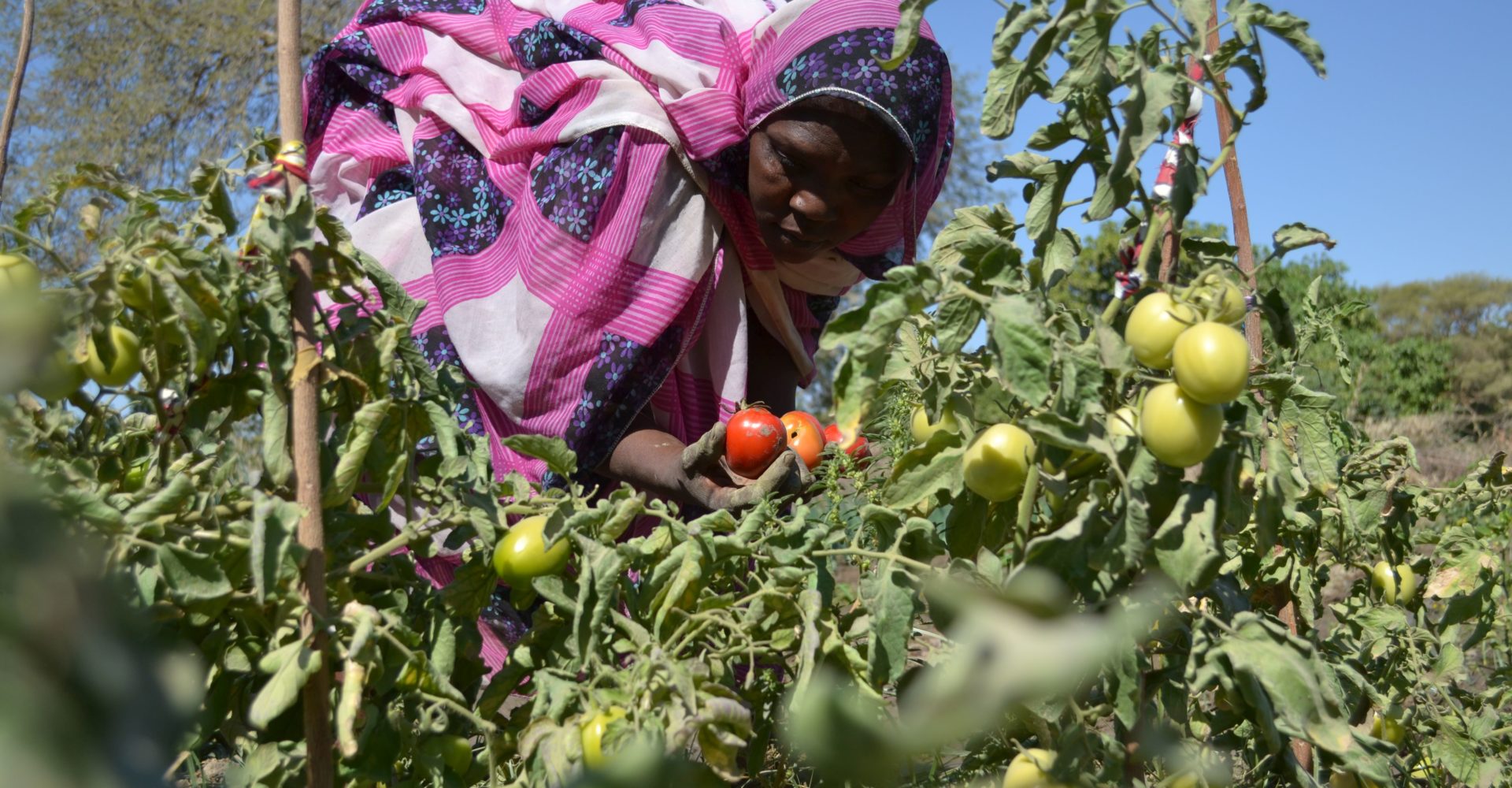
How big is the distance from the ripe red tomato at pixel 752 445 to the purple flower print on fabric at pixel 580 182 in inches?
18.2

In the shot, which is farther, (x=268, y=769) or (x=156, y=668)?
(x=268, y=769)

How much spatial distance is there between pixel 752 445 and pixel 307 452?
128 cm

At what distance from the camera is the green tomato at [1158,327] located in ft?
2.88

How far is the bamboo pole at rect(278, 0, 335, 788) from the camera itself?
0.88 m

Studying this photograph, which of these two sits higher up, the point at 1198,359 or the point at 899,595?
the point at 1198,359

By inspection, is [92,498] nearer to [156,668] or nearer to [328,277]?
[328,277]

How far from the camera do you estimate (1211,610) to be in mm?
1093

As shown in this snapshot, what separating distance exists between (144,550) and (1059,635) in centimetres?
78

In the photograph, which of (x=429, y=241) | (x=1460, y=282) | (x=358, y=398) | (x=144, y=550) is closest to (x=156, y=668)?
(x=144, y=550)

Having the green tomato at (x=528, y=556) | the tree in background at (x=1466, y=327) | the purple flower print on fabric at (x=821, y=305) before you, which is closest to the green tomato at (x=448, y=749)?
the green tomato at (x=528, y=556)

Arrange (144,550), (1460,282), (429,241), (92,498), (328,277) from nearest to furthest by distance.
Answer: (92,498) < (144,550) < (328,277) < (429,241) < (1460,282)

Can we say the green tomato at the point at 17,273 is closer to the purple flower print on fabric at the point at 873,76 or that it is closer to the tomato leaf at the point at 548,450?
the tomato leaf at the point at 548,450

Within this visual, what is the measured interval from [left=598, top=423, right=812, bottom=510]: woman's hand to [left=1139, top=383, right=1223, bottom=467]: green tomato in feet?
3.34

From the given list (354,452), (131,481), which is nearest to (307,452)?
(354,452)
